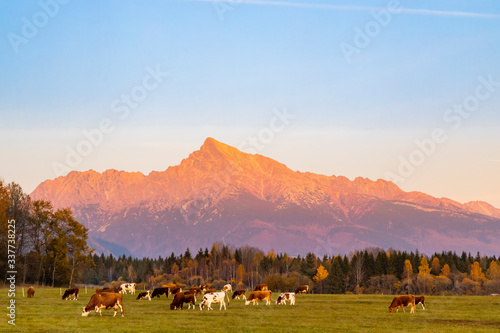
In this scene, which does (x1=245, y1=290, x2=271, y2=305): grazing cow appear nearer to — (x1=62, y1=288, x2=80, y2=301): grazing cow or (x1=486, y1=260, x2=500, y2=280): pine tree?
(x1=62, y1=288, x2=80, y2=301): grazing cow

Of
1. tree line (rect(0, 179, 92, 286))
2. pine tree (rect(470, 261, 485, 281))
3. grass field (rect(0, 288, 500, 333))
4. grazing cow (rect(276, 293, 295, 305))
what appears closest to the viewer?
grass field (rect(0, 288, 500, 333))

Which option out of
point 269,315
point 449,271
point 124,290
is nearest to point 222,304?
point 269,315

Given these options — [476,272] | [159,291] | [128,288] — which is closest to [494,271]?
[476,272]

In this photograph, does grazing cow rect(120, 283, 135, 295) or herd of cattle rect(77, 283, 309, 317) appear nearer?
herd of cattle rect(77, 283, 309, 317)

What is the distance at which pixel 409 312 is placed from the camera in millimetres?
45312

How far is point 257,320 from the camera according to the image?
3725cm

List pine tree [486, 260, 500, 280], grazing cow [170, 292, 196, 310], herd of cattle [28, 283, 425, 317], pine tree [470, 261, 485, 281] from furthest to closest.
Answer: pine tree [470, 261, 485, 281], pine tree [486, 260, 500, 280], grazing cow [170, 292, 196, 310], herd of cattle [28, 283, 425, 317]

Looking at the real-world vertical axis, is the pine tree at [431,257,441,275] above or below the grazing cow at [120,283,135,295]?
above

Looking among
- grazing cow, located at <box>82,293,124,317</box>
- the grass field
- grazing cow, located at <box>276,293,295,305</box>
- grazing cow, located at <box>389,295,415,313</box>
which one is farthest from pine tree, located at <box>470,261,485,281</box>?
grazing cow, located at <box>82,293,124,317</box>

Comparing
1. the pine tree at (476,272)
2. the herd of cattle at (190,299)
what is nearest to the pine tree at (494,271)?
the pine tree at (476,272)

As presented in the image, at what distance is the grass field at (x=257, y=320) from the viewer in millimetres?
32562

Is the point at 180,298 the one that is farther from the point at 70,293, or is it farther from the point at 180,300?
the point at 70,293

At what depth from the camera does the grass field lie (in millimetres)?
32562

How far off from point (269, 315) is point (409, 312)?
1249cm
